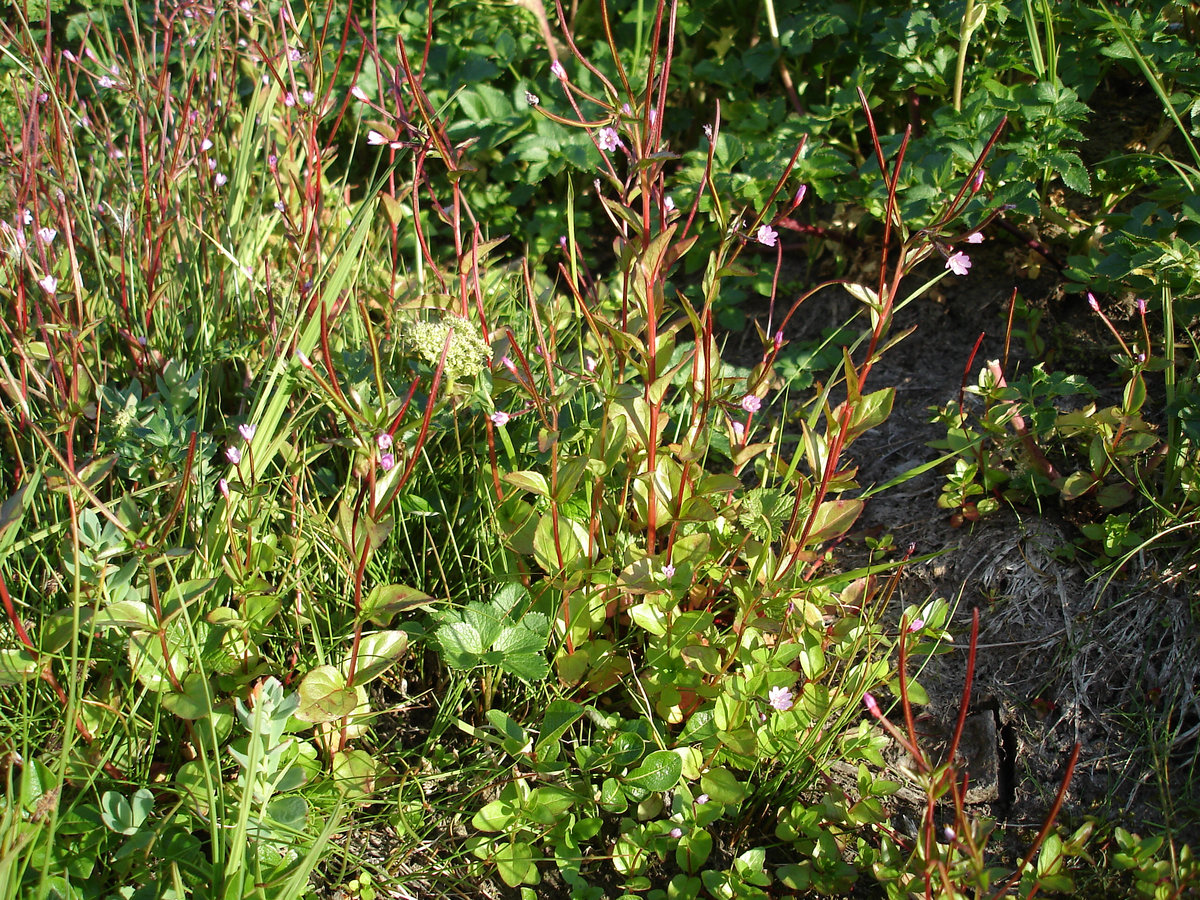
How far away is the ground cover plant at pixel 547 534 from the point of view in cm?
121

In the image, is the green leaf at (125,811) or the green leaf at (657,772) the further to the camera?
the green leaf at (657,772)

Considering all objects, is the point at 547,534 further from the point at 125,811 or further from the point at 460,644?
the point at 125,811

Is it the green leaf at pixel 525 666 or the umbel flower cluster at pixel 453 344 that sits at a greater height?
the umbel flower cluster at pixel 453 344

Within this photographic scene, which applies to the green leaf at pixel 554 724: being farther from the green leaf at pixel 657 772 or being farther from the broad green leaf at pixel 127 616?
the broad green leaf at pixel 127 616

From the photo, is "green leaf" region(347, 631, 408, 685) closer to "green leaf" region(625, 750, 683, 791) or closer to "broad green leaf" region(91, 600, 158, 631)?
"broad green leaf" region(91, 600, 158, 631)

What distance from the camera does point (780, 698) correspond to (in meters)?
1.31

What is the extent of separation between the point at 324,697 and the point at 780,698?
670 mm

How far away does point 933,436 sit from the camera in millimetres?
1981

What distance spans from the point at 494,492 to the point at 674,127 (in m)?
1.51

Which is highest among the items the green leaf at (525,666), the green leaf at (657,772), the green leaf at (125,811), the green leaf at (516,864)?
the green leaf at (525,666)

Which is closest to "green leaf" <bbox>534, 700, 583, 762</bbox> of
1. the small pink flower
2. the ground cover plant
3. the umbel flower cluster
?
the ground cover plant

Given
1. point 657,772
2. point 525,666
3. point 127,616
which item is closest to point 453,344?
point 525,666

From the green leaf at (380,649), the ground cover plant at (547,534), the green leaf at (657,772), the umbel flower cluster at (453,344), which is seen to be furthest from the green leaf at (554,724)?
the umbel flower cluster at (453,344)

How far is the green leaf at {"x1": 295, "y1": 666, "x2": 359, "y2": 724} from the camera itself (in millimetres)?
1222
